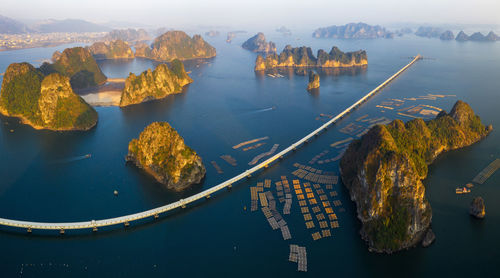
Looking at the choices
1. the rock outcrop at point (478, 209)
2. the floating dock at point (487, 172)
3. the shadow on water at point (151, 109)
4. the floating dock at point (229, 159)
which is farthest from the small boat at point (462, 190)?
the shadow on water at point (151, 109)

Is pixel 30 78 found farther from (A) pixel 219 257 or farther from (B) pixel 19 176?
(A) pixel 219 257

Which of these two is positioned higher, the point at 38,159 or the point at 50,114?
the point at 50,114

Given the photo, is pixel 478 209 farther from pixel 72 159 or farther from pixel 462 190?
pixel 72 159

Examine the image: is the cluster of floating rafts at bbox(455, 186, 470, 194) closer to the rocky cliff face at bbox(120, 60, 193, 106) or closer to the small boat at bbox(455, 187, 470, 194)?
the small boat at bbox(455, 187, 470, 194)

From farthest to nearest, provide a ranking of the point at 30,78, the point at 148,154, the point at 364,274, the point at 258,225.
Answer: the point at 30,78, the point at 148,154, the point at 258,225, the point at 364,274

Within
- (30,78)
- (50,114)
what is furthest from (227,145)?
(30,78)

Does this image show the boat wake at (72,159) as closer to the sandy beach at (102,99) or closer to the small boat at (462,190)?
the sandy beach at (102,99)
